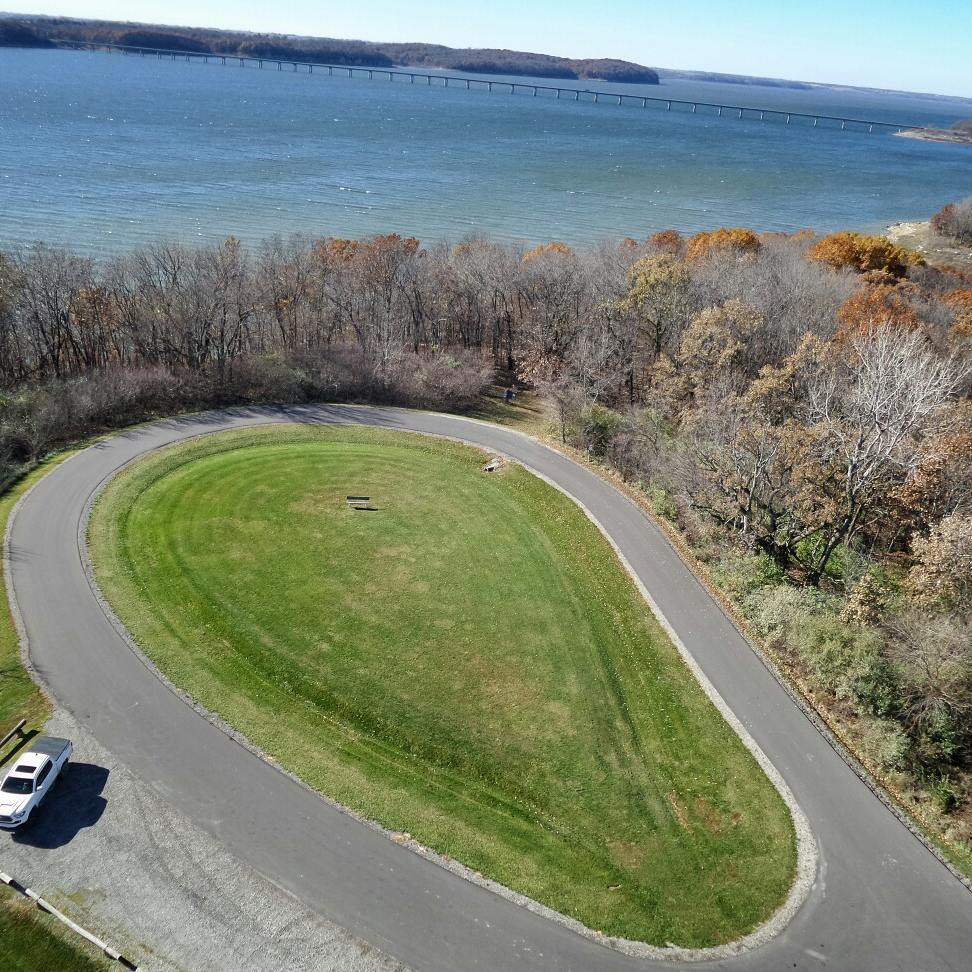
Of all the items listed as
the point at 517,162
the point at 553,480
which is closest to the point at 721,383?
the point at 553,480

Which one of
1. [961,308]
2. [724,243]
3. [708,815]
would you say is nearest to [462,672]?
[708,815]

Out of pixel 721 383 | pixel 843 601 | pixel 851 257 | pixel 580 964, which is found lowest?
pixel 580 964

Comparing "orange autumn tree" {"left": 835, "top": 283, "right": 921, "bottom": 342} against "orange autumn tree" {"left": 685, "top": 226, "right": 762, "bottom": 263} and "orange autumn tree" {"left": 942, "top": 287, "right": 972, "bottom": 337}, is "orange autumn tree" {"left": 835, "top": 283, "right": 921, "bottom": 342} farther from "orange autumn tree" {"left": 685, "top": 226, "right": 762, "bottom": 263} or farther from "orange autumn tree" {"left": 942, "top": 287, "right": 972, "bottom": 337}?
"orange autumn tree" {"left": 685, "top": 226, "right": 762, "bottom": 263}

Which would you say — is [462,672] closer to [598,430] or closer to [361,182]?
[598,430]

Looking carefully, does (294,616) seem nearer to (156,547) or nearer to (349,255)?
(156,547)

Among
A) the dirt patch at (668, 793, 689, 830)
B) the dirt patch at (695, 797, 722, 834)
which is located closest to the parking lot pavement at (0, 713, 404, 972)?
the dirt patch at (668, 793, 689, 830)
